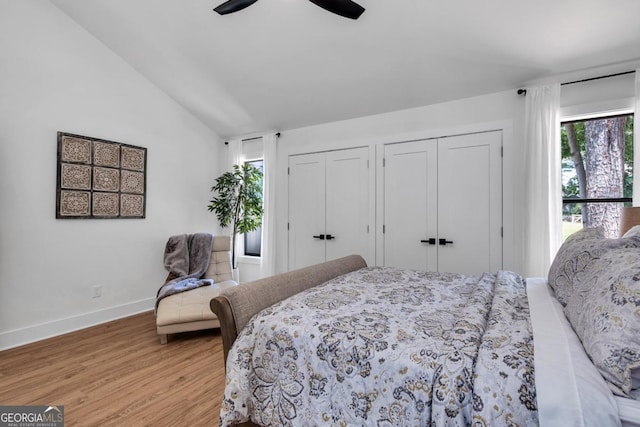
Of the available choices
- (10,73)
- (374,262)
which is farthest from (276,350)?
(10,73)

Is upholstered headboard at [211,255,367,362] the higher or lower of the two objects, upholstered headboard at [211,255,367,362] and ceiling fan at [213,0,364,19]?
the lower

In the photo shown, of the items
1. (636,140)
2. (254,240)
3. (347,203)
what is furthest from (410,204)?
(254,240)

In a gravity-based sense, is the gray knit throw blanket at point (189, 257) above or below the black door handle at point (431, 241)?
below

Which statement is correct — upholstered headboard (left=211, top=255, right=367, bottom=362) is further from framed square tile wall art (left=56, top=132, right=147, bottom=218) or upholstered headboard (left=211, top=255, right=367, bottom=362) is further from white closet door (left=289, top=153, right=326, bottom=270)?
framed square tile wall art (left=56, top=132, right=147, bottom=218)

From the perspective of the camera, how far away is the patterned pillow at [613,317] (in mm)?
812

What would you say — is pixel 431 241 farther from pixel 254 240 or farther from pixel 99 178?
pixel 99 178

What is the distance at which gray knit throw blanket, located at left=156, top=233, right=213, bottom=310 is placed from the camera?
354 cm

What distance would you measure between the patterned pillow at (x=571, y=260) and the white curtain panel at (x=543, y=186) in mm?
914

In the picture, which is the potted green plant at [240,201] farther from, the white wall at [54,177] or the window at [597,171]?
the window at [597,171]

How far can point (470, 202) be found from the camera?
3.06m

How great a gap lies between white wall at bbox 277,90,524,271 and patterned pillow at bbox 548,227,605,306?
43.3 inches

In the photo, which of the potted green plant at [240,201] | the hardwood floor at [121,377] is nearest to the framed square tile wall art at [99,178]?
the potted green plant at [240,201]

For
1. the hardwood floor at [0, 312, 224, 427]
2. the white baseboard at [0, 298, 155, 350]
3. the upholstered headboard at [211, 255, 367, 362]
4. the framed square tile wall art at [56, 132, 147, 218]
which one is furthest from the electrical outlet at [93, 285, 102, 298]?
the upholstered headboard at [211, 255, 367, 362]

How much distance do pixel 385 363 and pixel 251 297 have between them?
29.3 inches
